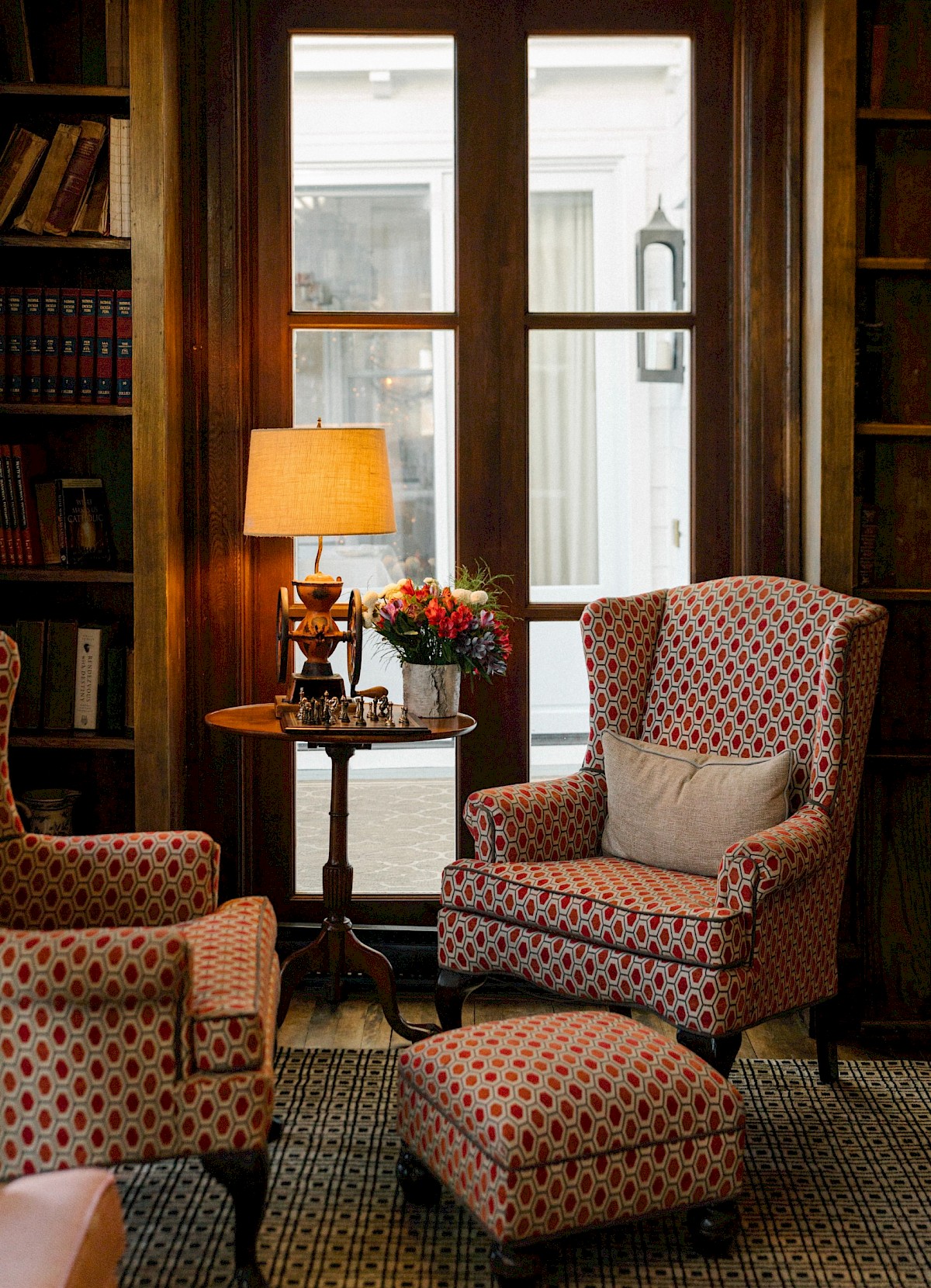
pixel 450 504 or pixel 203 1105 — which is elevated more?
pixel 450 504

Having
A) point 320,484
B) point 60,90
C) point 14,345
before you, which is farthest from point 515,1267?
point 60,90

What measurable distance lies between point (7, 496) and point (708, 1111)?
227 cm

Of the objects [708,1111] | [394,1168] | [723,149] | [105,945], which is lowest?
[394,1168]

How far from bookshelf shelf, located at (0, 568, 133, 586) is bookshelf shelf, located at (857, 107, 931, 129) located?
2175 millimetres

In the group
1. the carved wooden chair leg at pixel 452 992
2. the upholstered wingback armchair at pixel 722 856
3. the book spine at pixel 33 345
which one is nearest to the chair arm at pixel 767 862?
the upholstered wingback armchair at pixel 722 856

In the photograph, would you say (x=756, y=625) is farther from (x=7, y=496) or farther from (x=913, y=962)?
(x=7, y=496)

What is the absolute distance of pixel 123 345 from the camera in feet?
10.9

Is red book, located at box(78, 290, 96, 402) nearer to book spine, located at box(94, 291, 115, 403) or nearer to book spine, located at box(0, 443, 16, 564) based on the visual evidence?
book spine, located at box(94, 291, 115, 403)

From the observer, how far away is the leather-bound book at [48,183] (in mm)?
3287

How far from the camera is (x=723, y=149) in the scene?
11.7 feet

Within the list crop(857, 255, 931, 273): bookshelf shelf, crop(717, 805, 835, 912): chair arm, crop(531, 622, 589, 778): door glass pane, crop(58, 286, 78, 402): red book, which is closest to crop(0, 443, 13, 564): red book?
crop(58, 286, 78, 402): red book

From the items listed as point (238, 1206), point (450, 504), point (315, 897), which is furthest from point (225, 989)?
point (450, 504)

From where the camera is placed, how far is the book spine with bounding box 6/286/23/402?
11.0 ft

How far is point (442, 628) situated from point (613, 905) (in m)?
0.78
